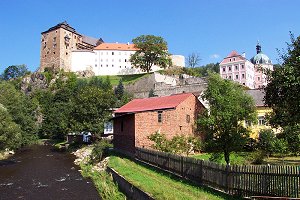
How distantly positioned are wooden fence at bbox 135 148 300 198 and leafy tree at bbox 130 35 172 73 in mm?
74664

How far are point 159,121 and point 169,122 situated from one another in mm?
1074

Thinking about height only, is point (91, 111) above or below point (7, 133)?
above

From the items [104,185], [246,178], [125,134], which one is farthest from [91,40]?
[246,178]

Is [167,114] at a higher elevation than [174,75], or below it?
below

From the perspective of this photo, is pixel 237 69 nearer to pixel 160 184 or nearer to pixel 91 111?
pixel 91 111

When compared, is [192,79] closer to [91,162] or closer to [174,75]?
[174,75]

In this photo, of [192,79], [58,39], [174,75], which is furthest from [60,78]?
[192,79]

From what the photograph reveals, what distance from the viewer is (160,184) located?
17750 millimetres

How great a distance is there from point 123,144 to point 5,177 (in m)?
12.2

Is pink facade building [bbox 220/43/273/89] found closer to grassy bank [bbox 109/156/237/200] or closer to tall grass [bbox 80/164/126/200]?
tall grass [bbox 80/164/126/200]

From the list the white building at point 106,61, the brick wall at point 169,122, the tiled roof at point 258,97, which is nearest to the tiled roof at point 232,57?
the white building at point 106,61

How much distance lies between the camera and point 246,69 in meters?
97.6

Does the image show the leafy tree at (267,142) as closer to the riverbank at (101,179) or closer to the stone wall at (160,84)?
the riverbank at (101,179)

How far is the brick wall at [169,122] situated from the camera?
30281 mm
